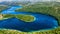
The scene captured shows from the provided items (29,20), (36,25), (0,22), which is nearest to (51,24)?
(36,25)

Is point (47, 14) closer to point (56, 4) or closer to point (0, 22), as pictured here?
point (56, 4)

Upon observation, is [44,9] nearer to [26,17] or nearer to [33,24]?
[26,17]

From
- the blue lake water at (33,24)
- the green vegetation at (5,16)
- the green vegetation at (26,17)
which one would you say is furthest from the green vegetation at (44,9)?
the green vegetation at (5,16)

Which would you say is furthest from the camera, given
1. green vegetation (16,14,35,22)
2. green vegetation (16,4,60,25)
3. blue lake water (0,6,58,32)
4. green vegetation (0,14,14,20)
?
green vegetation (16,4,60,25)

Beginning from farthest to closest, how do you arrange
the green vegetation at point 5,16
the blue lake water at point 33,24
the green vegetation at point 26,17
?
the green vegetation at point 5,16, the green vegetation at point 26,17, the blue lake water at point 33,24

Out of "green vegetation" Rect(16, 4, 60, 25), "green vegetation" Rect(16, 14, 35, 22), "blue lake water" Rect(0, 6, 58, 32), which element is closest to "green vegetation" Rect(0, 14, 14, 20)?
"blue lake water" Rect(0, 6, 58, 32)

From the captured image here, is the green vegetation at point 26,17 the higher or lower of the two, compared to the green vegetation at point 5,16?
lower

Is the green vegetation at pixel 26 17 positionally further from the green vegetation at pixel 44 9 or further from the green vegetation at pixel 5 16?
the green vegetation at pixel 44 9

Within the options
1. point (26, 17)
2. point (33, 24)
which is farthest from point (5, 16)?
point (33, 24)

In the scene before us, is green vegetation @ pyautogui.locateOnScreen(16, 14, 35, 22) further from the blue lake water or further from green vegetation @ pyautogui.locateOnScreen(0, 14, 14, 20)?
green vegetation @ pyautogui.locateOnScreen(0, 14, 14, 20)

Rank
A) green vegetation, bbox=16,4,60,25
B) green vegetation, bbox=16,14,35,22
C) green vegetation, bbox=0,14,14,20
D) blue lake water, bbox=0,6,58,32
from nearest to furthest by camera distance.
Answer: blue lake water, bbox=0,6,58,32, green vegetation, bbox=16,14,35,22, green vegetation, bbox=0,14,14,20, green vegetation, bbox=16,4,60,25

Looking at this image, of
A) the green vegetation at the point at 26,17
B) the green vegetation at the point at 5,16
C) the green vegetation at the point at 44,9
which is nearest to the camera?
the green vegetation at the point at 26,17
